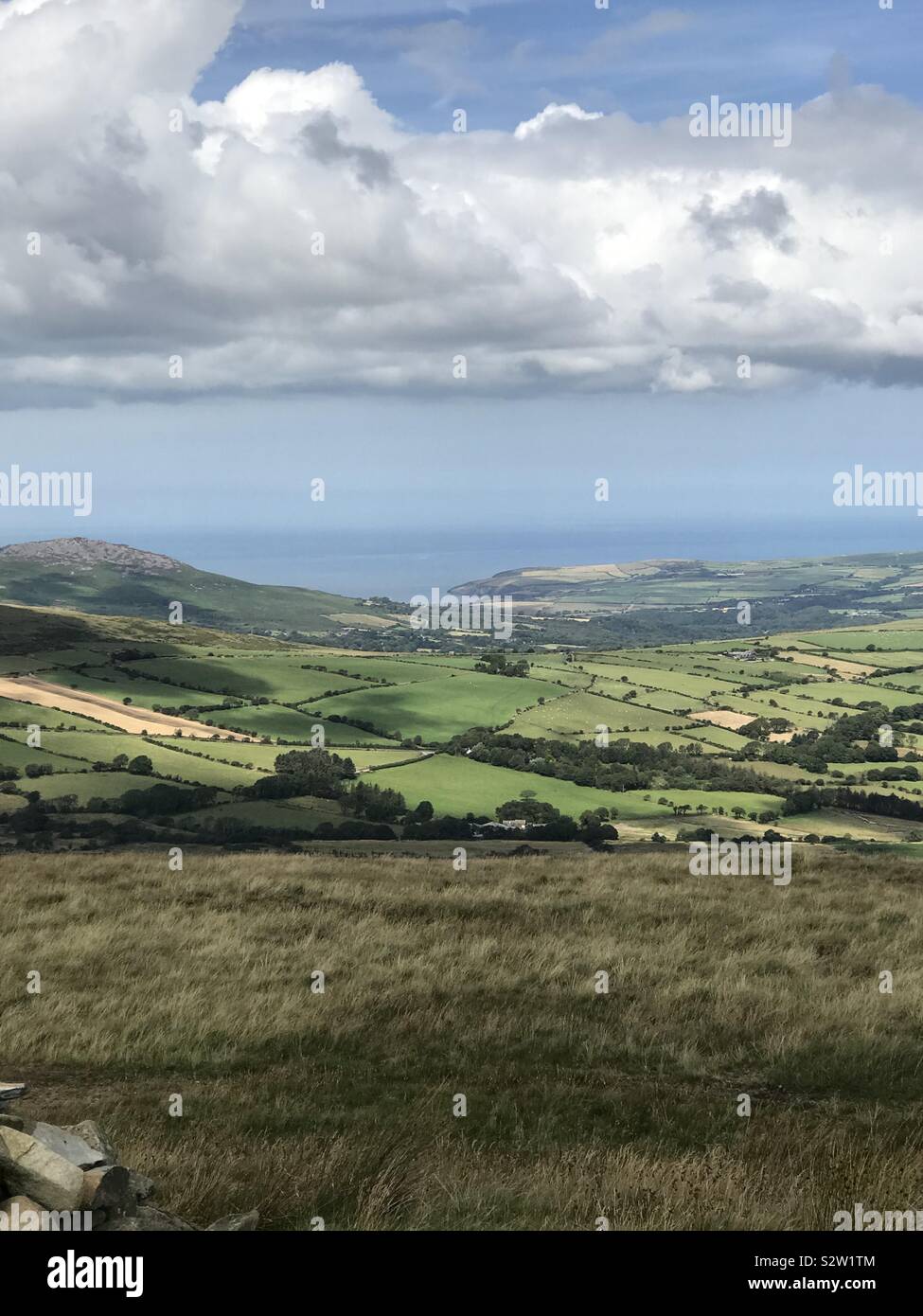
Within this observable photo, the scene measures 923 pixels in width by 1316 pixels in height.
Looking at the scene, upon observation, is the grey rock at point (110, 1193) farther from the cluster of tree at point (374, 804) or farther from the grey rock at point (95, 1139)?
the cluster of tree at point (374, 804)

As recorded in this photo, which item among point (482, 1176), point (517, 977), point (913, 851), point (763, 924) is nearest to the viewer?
point (482, 1176)

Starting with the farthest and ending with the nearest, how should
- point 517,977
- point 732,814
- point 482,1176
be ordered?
point 732,814
point 517,977
point 482,1176

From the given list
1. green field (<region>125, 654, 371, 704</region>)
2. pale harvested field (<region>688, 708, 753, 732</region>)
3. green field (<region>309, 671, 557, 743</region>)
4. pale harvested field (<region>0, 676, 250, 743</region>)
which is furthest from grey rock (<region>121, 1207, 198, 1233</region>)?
green field (<region>125, 654, 371, 704</region>)

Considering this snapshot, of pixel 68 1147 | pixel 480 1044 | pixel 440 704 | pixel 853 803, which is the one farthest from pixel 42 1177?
pixel 440 704

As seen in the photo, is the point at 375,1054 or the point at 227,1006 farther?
the point at 227,1006
